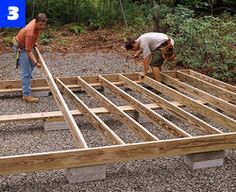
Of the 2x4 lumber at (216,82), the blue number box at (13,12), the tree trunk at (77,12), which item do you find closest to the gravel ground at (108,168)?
the 2x4 lumber at (216,82)

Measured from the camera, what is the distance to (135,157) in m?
4.09

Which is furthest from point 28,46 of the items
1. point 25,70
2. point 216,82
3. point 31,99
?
point 216,82

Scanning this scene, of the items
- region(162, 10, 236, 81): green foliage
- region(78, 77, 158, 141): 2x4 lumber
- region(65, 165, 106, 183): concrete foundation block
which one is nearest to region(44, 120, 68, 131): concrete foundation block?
region(78, 77, 158, 141): 2x4 lumber

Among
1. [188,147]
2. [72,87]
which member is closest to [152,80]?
[72,87]

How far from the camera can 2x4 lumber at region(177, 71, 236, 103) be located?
20.6ft

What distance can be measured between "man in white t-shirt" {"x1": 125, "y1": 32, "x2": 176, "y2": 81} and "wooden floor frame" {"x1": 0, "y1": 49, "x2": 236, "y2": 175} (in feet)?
0.80

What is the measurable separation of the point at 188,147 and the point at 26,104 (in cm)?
336

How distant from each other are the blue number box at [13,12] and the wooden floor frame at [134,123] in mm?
2723

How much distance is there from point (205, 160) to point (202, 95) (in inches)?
79.3

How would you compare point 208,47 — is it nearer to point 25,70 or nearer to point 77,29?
point 25,70

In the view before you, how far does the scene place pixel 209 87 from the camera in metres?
6.86

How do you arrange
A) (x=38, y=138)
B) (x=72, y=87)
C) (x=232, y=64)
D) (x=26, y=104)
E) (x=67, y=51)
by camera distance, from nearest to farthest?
1. (x=38, y=138)
2. (x=26, y=104)
3. (x=72, y=87)
4. (x=232, y=64)
5. (x=67, y=51)

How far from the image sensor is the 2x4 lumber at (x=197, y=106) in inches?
196

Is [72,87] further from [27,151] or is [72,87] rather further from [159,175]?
[159,175]
